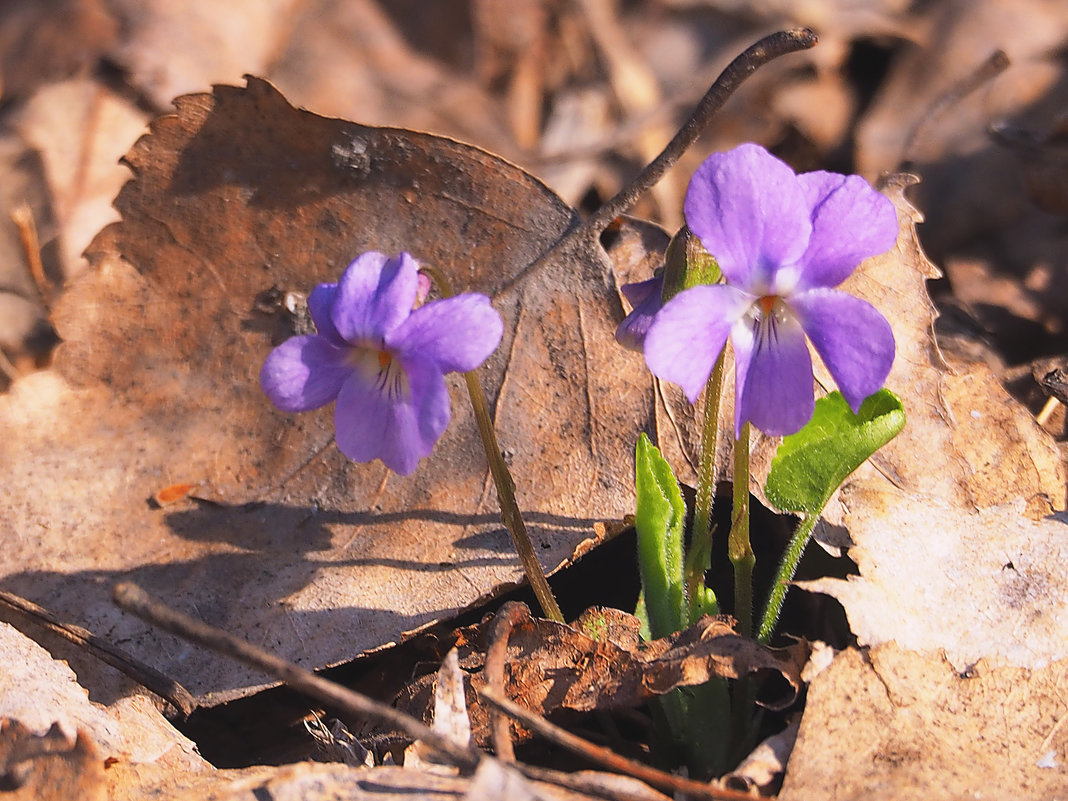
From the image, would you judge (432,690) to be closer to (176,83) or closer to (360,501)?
(360,501)

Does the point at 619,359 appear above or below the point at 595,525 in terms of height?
above

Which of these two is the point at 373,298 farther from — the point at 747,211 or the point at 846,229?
the point at 846,229

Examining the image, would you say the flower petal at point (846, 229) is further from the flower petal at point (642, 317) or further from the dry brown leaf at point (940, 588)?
the dry brown leaf at point (940, 588)

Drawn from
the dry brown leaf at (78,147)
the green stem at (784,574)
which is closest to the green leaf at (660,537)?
the green stem at (784,574)

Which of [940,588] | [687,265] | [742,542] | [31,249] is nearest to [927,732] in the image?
[940,588]

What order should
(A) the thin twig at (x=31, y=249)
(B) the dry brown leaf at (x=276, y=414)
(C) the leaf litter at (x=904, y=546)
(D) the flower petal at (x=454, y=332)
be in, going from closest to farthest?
1. (D) the flower petal at (x=454, y=332)
2. (C) the leaf litter at (x=904, y=546)
3. (B) the dry brown leaf at (x=276, y=414)
4. (A) the thin twig at (x=31, y=249)

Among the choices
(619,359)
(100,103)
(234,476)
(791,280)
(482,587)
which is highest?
(100,103)

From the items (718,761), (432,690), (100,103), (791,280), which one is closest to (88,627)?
(432,690)

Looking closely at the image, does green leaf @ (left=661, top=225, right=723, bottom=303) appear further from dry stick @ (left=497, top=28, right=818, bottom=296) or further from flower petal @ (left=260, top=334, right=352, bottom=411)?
flower petal @ (left=260, top=334, right=352, bottom=411)
